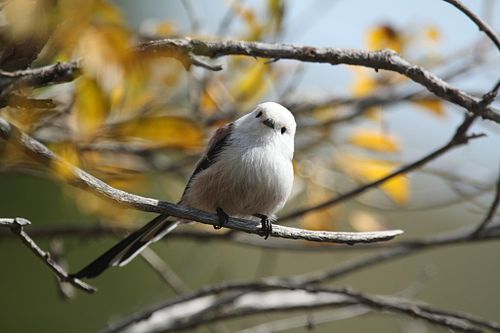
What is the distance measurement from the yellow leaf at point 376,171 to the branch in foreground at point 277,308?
488 millimetres

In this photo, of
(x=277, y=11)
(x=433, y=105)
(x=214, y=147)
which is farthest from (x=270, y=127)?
(x=433, y=105)

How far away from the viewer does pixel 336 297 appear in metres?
3.21

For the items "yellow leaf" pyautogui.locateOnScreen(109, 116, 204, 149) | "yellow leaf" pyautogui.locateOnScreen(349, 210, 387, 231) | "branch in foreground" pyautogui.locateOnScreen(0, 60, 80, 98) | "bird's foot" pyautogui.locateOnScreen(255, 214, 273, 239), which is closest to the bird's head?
"bird's foot" pyautogui.locateOnScreen(255, 214, 273, 239)

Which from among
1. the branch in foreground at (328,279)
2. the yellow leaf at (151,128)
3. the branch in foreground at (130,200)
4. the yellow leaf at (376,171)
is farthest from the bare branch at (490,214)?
the yellow leaf at (151,128)

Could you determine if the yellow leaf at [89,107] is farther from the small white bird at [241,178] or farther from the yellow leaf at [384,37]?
the yellow leaf at [384,37]

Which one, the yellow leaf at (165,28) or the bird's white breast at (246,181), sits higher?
the yellow leaf at (165,28)

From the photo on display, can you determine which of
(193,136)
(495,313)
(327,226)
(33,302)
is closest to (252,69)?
(193,136)

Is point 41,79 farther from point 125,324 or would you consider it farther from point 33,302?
point 33,302

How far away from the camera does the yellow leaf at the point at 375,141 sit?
129 inches

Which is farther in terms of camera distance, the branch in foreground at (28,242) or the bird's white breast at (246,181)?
the bird's white breast at (246,181)

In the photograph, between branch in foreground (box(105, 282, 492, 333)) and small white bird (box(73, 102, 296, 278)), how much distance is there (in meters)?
0.27

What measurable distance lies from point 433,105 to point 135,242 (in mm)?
1495

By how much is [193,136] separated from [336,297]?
1056 mm

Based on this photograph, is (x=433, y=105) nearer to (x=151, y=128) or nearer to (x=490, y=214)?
(x=490, y=214)
